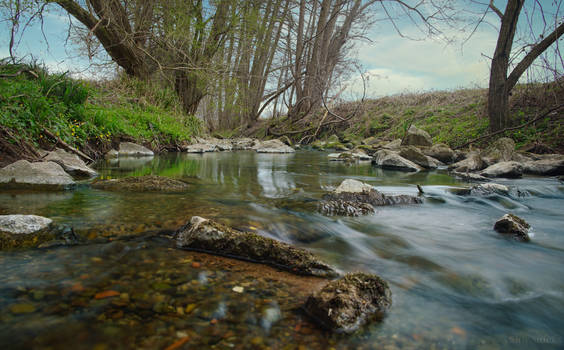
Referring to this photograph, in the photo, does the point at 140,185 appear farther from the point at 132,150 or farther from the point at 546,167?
the point at 546,167

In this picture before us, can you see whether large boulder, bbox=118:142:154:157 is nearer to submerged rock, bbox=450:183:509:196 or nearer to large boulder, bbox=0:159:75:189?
large boulder, bbox=0:159:75:189

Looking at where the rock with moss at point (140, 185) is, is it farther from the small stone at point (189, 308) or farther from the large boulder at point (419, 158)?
the large boulder at point (419, 158)

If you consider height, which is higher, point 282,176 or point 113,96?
point 113,96

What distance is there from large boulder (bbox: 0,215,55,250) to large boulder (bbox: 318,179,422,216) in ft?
7.27

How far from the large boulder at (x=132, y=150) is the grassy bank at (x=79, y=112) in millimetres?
223

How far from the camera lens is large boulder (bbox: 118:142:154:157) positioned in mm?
7562

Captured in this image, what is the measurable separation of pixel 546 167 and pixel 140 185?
7.51m

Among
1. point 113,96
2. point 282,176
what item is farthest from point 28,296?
point 113,96

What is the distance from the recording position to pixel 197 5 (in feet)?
33.9

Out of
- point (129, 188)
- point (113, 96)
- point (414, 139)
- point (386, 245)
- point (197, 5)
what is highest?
point (197, 5)

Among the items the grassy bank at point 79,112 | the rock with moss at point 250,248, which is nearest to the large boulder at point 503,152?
the rock with moss at point 250,248

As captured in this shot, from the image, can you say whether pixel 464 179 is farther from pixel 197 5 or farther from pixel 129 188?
pixel 197 5

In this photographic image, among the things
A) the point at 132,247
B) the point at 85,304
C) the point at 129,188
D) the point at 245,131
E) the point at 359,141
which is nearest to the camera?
the point at 85,304

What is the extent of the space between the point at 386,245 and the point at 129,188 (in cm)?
273
